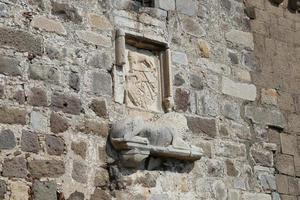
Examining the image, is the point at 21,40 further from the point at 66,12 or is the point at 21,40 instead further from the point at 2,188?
the point at 2,188

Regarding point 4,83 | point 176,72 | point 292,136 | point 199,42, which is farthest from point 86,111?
point 292,136

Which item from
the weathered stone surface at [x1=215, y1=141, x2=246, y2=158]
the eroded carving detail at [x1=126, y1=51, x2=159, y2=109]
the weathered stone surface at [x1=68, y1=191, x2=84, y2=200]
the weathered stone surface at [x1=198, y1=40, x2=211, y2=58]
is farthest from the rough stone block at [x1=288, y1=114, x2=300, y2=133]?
the weathered stone surface at [x1=68, y1=191, x2=84, y2=200]

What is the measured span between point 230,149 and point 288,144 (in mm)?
759

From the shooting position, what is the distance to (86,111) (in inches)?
183

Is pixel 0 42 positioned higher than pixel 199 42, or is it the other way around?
pixel 199 42

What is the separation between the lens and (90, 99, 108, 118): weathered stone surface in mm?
4703

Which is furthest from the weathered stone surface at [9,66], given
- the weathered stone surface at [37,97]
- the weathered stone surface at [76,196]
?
the weathered stone surface at [76,196]

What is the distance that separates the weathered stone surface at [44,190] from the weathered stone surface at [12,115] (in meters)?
0.43

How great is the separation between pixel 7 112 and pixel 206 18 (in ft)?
7.17

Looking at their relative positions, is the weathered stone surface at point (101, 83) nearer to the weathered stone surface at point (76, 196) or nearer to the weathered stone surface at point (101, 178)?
the weathered stone surface at point (101, 178)

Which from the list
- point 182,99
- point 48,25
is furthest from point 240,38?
point 48,25

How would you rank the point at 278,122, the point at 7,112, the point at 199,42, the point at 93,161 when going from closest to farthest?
the point at 7,112 → the point at 93,161 → the point at 199,42 → the point at 278,122

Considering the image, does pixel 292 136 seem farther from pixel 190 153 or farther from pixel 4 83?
pixel 4 83

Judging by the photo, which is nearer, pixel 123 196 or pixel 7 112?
pixel 7 112
